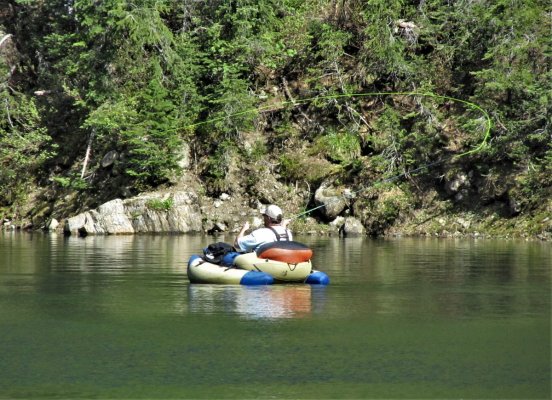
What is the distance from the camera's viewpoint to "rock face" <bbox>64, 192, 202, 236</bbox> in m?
38.9

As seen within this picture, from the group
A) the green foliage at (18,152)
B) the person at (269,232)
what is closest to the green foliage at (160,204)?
the green foliage at (18,152)

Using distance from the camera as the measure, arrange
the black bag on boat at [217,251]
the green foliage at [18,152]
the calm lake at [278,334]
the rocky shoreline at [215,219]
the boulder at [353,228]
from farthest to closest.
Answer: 1. the green foliage at [18,152]
2. the boulder at [353,228]
3. the rocky shoreline at [215,219]
4. the black bag on boat at [217,251]
5. the calm lake at [278,334]

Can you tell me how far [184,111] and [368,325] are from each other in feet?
99.3

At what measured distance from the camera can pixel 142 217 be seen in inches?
1554

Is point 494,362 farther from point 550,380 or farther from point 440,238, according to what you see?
point 440,238

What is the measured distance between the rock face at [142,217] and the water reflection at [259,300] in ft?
67.5

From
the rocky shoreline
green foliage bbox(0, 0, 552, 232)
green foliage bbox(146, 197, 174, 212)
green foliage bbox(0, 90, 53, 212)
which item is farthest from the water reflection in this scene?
green foliage bbox(0, 90, 53, 212)

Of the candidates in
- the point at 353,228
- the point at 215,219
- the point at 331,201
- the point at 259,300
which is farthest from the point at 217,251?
the point at 215,219

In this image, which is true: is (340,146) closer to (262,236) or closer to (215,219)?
(215,219)

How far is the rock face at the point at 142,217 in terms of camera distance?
38875 mm

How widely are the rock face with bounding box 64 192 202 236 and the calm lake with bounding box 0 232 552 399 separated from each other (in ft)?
51.3

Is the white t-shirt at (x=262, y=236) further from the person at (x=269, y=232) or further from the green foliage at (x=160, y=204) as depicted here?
the green foliage at (x=160, y=204)

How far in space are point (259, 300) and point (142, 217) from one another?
2341 cm

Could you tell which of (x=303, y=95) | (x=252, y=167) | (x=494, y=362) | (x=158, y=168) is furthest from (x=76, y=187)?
(x=494, y=362)
